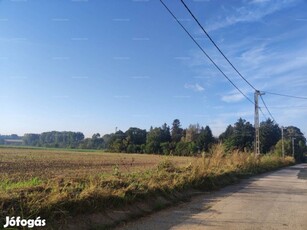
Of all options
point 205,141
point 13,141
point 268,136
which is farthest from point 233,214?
point 13,141

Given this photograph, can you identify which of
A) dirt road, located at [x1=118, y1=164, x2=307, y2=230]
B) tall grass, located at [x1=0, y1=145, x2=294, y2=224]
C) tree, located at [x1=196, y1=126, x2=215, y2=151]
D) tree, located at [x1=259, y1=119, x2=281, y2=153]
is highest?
tree, located at [x1=259, y1=119, x2=281, y2=153]

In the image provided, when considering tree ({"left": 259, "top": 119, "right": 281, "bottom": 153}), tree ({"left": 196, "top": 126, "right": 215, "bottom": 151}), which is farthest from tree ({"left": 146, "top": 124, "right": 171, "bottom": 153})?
tree ({"left": 259, "top": 119, "right": 281, "bottom": 153})

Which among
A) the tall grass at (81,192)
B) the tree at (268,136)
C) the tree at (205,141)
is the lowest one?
the tall grass at (81,192)

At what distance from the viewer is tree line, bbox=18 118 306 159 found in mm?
104375

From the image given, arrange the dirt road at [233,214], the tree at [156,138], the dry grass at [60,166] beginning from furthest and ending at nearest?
the tree at [156,138] → the dry grass at [60,166] → the dirt road at [233,214]

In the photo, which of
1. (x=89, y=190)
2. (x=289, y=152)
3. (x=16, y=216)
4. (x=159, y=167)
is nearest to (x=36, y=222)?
(x=16, y=216)

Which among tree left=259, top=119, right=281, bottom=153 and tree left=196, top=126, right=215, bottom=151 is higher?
tree left=259, top=119, right=281, bottom=153

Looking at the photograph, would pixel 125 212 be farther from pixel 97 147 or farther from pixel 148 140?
pixel 97 147

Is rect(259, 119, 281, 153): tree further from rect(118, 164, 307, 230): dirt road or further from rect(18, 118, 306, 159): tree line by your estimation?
rect(118, 164, 307, 230): dirt road

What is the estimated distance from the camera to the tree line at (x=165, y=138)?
10438cm

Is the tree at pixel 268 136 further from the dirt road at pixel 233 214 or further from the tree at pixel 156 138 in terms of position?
the dirt road at pixel 233 214

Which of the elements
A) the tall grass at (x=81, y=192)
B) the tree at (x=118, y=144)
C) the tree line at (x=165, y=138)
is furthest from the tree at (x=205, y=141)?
the tree at (x=118, y=144)

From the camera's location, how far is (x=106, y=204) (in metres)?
9.10

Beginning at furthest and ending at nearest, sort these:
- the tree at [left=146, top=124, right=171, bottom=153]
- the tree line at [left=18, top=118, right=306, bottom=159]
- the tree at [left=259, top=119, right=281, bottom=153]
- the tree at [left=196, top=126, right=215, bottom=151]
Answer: the tree at [left=259, top=119, right=281, bottom=153] → the tree at [left=146, top=124, right=171, bottom=153] → the tree line at [left=18, top=118, right=306, bottom=159] → the tree at [left=196, top=126, right=215, bottom=151]
